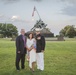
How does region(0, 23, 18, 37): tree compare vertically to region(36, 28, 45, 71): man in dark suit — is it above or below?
above

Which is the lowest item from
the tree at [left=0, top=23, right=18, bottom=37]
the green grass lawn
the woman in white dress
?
the green grass lawn

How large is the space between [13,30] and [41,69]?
494 ft

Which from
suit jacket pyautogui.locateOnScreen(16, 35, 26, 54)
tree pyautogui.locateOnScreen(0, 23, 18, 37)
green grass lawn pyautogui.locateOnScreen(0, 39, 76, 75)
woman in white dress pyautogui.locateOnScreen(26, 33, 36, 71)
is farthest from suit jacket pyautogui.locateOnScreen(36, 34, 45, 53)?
tree pyautogui.locateOnScreen(0, 23, 18, 37)

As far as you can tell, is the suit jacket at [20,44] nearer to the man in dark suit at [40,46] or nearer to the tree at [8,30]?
the man in dark suit at [40,46]

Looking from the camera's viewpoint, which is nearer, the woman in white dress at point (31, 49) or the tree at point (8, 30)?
the woman in white dress at point (31, 49)

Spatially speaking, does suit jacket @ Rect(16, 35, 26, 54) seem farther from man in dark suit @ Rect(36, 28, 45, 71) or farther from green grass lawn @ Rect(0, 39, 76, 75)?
green grass lawn @ Rect(0, 39, 76, 75)

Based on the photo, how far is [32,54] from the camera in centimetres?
1494

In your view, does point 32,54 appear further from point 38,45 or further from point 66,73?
point 66,73

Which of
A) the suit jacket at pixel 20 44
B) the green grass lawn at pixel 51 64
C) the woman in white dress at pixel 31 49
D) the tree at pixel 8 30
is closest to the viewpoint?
the woman in white dress at pixel 31 49

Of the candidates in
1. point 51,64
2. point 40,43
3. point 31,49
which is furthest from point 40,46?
point 51,64

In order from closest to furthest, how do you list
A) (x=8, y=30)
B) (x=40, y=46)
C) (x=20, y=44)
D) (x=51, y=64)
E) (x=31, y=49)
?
(x=31, y=49)
(x=40, y=46)
(x=20, y=44)
(x=51, y=64)
(x=8, y=30)

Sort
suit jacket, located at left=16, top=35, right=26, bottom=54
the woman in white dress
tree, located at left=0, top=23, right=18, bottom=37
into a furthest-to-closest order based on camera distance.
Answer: tree, located at left=0, top=23, right=18, bottom=37
suit jacket, located at left=16, top=35, right=26, bottom=54
the woman in white dress

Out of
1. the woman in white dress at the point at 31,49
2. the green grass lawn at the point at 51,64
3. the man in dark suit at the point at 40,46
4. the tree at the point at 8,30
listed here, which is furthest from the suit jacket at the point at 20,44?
the tree at the point at 8,30

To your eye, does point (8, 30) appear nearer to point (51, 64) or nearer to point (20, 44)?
point (51, 64)
